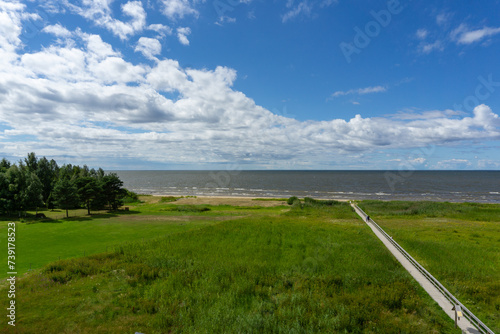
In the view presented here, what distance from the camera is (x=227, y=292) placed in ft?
59.9

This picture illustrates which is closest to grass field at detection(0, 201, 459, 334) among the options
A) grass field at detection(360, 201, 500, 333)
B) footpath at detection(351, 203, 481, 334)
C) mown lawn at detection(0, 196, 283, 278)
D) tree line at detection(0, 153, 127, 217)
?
footpath at detection(351, 203, 481, 334)

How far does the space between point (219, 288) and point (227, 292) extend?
894 millimetres

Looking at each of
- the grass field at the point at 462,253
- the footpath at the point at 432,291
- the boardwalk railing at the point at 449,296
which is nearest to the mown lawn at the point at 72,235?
the footpath at the point at 432,291

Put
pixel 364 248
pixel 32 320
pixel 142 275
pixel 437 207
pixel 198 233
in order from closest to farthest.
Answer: pixel 32 320 < pixel 142 275 < pixel 364 248 < pixel 198 233 < pixel 437 207

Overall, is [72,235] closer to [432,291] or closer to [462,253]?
[432,291]

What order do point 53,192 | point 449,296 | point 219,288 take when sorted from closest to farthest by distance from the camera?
point 449,296 → point 219,288 → point 53,192

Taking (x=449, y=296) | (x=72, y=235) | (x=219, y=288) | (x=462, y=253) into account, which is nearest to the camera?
(x=449, y=296)

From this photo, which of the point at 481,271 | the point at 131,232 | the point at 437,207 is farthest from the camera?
the point at 437,207

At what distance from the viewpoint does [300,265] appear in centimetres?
2394

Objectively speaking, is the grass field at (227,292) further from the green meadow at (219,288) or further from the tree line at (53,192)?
the tree line at (53,192)

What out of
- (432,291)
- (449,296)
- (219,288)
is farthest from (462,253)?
(219,288)

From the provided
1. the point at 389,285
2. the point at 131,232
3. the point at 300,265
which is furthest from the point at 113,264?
the point at 389,285

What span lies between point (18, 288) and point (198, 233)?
67.4 feet

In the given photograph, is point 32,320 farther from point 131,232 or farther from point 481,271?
point 481,271
